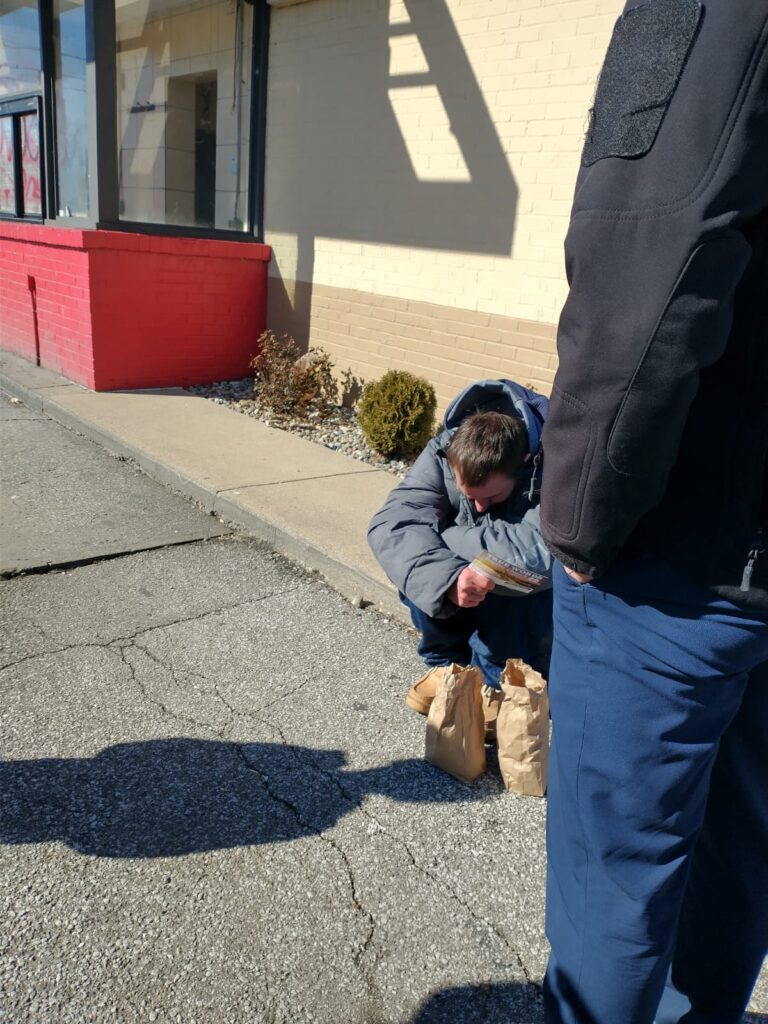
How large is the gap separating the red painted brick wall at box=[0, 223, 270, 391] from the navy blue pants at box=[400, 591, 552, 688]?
558 cm

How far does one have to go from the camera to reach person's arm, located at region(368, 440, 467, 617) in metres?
2.67

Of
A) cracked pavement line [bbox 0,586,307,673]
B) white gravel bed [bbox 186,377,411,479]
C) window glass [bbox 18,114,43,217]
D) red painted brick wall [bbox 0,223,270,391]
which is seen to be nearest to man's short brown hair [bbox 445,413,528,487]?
cracked pavement line [bbox 0,586,307,673]

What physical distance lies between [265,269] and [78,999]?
7672 mm

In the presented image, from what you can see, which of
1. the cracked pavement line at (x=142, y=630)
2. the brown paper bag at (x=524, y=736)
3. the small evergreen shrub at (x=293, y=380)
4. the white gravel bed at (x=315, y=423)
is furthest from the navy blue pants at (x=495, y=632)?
the small evergreen shrub at (x=293, y=380)

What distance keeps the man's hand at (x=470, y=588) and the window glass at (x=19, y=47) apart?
8.46 m

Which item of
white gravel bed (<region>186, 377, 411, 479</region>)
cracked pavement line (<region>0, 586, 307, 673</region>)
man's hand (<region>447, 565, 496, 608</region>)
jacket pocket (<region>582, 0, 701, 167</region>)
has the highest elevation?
jacket pocket (<region>582, 0, 701, 167</region>)

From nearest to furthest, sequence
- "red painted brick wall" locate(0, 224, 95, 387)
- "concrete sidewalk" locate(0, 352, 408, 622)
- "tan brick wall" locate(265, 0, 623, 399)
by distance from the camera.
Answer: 1. "concrete sidewalk" locate(0, 352, 408, 622)
2. "tan brick wall" locate(265, 0, 623, 399)
3. "red painted brick wall" locate(0, 224, 95, 387)

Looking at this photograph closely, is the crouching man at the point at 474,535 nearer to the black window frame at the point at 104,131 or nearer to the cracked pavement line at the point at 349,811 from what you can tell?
the cracked pavement line at the point at 349,811

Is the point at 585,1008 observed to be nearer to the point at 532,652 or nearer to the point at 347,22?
the point at 532,652

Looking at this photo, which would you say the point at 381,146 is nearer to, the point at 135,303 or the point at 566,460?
the point at 135,303

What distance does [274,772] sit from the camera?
106 inches

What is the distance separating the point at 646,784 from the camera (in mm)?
1356

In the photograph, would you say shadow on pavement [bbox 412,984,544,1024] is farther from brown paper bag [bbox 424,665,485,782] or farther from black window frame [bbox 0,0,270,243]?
black window frame [bbox 0,0,270,243]

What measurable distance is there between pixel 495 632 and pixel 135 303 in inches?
233
